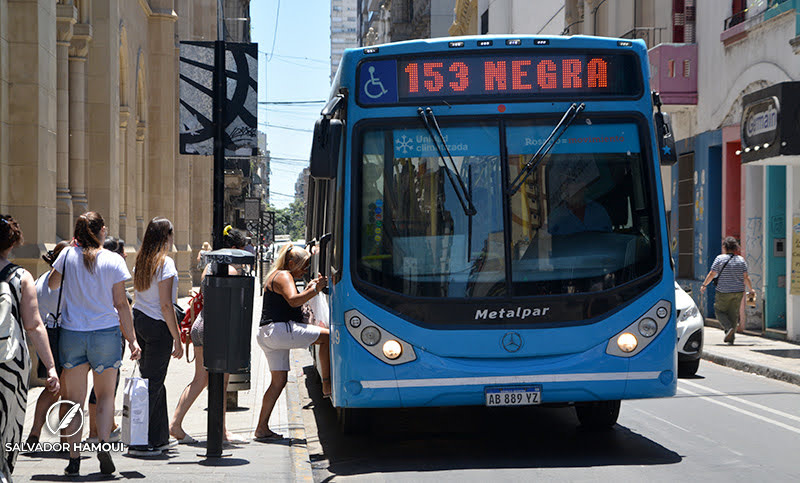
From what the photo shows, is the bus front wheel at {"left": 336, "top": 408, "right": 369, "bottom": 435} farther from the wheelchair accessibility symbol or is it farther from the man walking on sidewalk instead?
the man walking on sidewalk

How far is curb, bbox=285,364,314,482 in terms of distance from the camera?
24.4 feet

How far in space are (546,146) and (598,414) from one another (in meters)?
2.52

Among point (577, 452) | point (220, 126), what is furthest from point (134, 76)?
point (577, 452)

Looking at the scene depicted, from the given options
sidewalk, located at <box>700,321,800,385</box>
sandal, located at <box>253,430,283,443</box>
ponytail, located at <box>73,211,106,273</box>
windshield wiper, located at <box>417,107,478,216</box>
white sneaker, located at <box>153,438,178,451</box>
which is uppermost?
windshield wiper, located at <box>417,107,478,216</box>

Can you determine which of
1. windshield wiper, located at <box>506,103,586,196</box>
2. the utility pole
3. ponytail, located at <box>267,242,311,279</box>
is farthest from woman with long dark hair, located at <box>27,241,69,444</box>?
windshield wiper, located at <box>506,103,586,196</box>

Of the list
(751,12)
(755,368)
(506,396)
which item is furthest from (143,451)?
(751,12)

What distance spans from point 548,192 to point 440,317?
125 centimetres

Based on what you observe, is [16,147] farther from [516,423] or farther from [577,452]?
[577,452]

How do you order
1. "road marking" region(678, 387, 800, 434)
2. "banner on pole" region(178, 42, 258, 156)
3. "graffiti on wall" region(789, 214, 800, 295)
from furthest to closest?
"graffiti on wall" region(789, 214, 800, 295) → "banner on pole" region(178, 42, 258, 156) → "road marking" region(678, 387, 800, 434)

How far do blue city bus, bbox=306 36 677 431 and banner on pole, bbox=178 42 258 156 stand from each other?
1.98m

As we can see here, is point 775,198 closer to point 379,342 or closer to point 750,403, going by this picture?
point 750,403

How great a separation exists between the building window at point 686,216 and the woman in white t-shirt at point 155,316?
59.6 feet

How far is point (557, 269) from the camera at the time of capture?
312 inches

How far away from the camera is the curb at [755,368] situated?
43.5 feet
